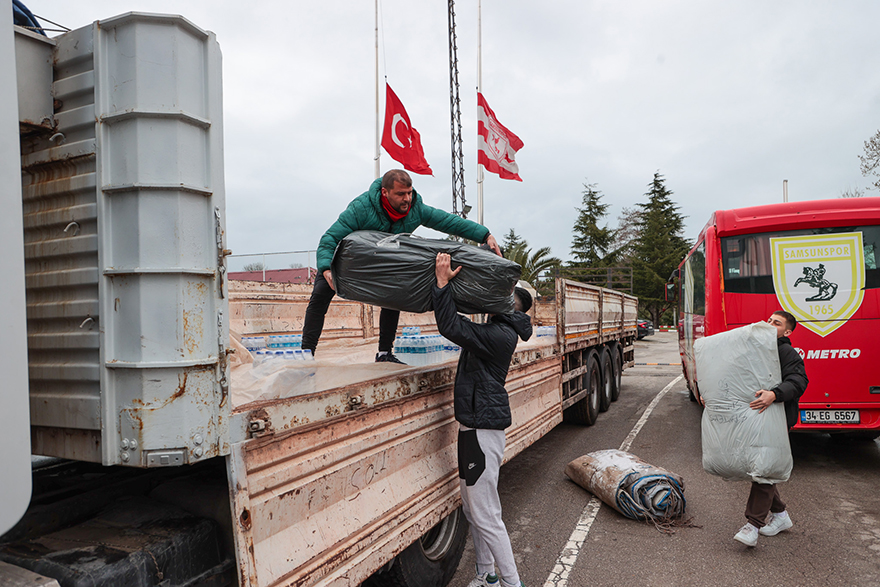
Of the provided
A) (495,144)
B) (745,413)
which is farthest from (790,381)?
(495,144)

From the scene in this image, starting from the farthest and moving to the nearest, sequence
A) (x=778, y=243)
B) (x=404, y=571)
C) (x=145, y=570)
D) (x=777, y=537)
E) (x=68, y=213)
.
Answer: (x=778, y=243)
(x=777, y=537)
(x=404, y=571)
(x=68, y=213)
(x=145, y=570)

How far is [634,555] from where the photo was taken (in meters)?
4.08

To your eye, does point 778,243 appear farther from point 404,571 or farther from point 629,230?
point 629,230

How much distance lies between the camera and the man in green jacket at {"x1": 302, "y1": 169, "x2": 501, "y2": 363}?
3.24m

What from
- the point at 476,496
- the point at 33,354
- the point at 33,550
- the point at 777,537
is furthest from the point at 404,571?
the point at 777,537

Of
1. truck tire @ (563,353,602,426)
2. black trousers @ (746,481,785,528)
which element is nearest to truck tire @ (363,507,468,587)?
black trousers @ (746,481,785,528)

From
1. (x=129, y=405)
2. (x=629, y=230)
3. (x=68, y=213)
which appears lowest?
(x=129, y=405)

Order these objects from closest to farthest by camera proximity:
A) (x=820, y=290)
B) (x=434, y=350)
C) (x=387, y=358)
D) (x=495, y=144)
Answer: (x=387, y=358)
(x=434, y=350)
(x=820, y=290)
(x=495, y=144)

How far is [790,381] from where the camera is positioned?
4.15 m

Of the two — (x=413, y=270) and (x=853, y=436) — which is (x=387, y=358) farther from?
(x=853, y=436)

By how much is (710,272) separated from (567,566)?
4.24 meters

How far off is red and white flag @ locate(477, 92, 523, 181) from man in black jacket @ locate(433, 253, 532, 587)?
1192cm

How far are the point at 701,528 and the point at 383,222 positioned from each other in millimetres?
3685

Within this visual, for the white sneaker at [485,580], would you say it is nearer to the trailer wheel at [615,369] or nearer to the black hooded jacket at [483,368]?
the black hooded jacket at [483,368]
